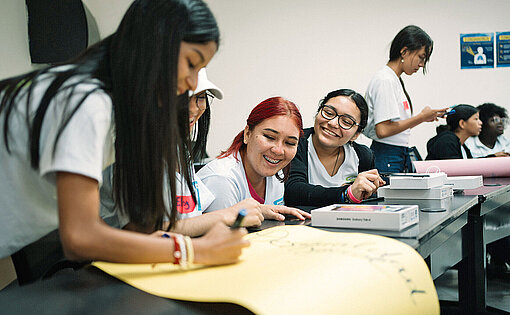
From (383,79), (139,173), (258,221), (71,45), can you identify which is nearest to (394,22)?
(383,79)

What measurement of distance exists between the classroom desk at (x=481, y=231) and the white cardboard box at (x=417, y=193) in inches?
4.7

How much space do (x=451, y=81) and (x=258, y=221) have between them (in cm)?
350

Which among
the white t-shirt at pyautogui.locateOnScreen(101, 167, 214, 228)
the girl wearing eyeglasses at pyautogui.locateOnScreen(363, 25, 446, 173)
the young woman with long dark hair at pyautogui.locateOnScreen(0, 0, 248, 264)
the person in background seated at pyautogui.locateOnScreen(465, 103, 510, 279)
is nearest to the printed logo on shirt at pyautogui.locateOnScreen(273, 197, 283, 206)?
the white t-shirt at pyautogui.locateOnScreen(101, 167, 214, 228)

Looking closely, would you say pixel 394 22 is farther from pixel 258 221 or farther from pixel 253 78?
pixel 258 221

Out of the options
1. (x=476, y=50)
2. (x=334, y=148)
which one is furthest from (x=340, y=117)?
(x=476, y=50)

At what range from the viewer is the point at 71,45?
331 centimetres

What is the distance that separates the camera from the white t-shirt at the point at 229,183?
1444 mm

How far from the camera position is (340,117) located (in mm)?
1898

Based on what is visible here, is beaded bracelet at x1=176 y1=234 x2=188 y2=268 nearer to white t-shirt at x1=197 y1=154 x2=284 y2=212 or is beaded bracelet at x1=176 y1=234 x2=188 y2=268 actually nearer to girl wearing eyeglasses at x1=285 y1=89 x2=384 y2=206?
white t-shirt at x1=197 y1=154 x2=284 y2=212

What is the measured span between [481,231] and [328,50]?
2.86 m

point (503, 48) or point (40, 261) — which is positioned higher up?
point (503, 48)

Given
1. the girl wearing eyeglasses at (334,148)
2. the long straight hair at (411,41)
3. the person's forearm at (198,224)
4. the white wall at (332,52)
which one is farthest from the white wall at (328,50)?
the person's forearm at (198,224)

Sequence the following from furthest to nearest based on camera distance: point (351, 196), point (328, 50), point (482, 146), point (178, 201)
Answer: point (328, 50), point (482, 146), point (351, 196), point (178, 201)

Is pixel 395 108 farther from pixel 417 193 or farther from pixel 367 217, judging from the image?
pixel 367 217
